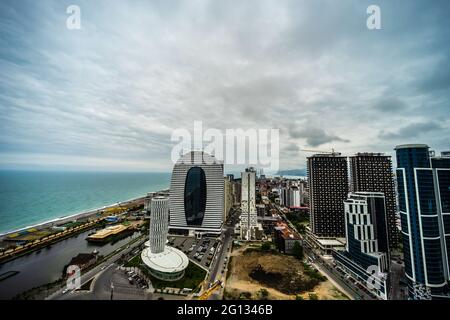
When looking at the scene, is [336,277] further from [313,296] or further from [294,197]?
[294,197]

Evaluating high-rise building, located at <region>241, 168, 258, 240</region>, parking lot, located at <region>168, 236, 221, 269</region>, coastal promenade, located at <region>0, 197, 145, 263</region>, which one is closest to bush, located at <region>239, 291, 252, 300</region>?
parking lot, located at <region>168, 236, 221, 269</region>

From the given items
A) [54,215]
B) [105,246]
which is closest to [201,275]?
[105,246]

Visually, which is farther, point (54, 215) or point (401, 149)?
point (54, 215)

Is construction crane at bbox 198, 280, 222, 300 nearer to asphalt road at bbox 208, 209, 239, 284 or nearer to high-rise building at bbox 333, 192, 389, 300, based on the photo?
asphalt road at bbox 208, 209, 239, 284

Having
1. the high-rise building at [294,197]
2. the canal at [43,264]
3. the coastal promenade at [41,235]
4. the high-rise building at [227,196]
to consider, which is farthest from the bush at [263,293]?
the high-rise building at [294,197]
